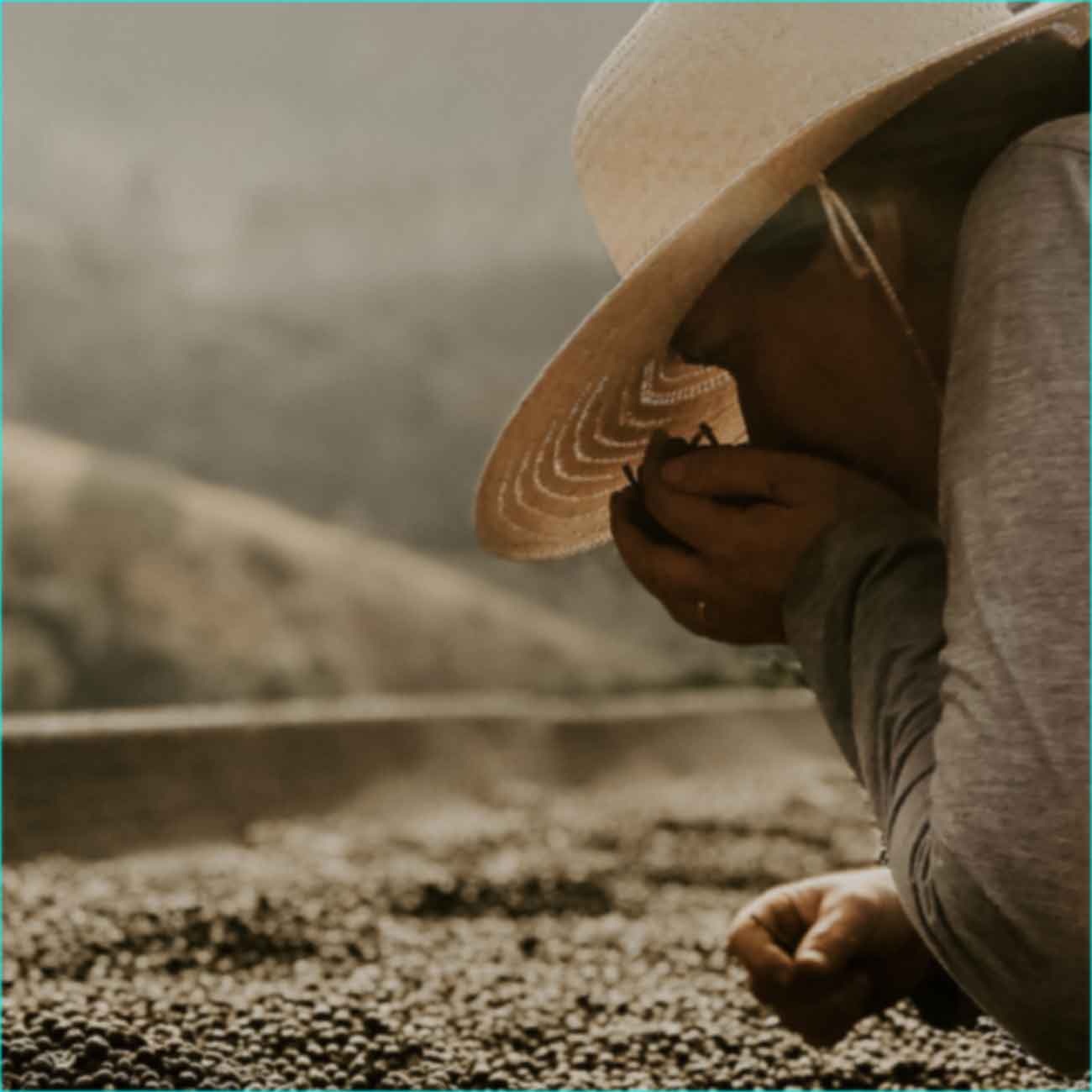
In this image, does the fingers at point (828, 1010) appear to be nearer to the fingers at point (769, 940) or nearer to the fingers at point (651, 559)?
the fingers at point (769, 940)

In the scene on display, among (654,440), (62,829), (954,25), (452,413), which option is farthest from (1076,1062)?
(452,413)

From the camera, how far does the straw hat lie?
83 centimetres

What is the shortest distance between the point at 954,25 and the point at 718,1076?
1.04 m

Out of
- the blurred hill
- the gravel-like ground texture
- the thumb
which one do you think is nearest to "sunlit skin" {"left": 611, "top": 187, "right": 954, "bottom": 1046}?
the thumb

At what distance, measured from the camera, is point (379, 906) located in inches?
95.6

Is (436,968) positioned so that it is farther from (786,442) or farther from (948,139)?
(948,139)

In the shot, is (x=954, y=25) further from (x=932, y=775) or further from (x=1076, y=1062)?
(x=1076, y=1062)

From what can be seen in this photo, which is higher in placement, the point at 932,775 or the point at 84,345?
the point at 84,345

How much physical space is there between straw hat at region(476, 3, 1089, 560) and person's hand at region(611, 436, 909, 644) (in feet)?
0.35

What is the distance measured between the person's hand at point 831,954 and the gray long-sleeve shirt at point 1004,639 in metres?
0.38

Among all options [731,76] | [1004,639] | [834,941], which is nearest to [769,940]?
[834,941]

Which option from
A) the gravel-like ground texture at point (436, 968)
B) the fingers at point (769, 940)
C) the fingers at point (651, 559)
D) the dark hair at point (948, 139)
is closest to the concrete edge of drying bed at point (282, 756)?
the gravel-like ground texture at point (436, 968)

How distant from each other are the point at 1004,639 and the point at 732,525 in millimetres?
227

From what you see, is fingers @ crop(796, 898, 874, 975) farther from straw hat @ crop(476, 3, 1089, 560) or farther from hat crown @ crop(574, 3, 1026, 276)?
hat crown @ crop(574, 3, 1026, 276)
